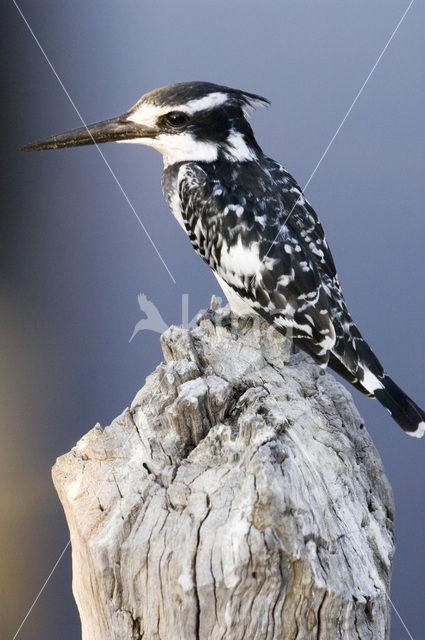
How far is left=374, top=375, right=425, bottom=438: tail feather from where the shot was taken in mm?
1231

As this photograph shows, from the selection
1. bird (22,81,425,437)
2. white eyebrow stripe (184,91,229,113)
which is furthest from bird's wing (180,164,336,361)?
white eyebrow stripe (184,91,229,113)

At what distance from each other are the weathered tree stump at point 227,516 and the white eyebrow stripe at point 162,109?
1.62 feet

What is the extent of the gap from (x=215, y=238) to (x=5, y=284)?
67 cm

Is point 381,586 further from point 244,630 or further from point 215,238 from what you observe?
point 215,238

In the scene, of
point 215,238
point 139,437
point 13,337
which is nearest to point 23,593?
point 13,337

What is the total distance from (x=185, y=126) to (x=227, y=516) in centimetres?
81

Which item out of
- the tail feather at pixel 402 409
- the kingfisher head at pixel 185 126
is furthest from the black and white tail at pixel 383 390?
the kingfisher head at pixel 185 126

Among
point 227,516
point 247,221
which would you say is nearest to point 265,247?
point 247,221

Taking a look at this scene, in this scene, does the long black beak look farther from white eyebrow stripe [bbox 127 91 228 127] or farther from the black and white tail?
the black and white tail

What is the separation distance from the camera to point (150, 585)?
2.86ft

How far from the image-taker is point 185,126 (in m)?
1.34

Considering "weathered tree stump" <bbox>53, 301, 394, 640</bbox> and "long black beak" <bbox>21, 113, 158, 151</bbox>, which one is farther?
"long black beak" <bbox>21, 113, 158, 151</bbox>

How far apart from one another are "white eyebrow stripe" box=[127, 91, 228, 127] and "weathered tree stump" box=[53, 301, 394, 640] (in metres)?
0.49

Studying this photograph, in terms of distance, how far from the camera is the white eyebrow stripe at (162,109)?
1.29 meters
